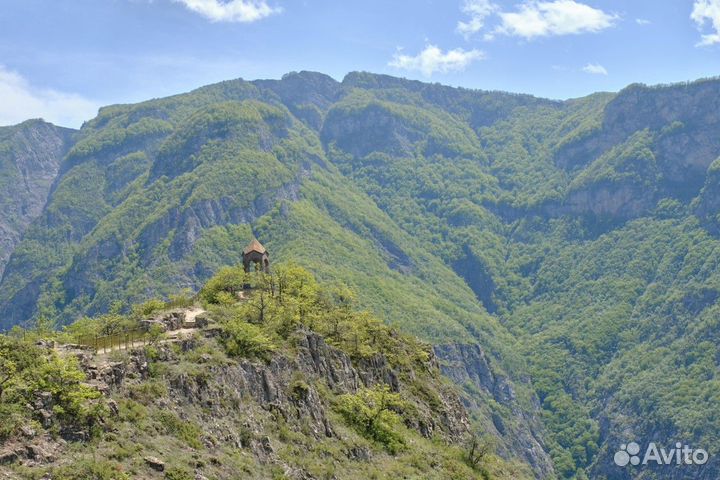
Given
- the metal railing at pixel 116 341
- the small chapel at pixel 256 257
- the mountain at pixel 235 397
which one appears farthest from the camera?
the small chapel at pixel 256 257

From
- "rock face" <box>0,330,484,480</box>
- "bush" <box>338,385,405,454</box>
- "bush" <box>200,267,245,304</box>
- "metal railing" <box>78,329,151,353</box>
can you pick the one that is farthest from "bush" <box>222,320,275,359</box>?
"bush" <box>200,267,245,304</box>

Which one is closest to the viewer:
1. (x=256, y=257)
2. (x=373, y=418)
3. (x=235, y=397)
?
(x=235, y=397)

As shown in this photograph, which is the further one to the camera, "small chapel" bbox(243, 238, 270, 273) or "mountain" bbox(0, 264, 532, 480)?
"small chapel" bbox(243, 238, 270, 273)

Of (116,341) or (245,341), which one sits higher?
(116,341)

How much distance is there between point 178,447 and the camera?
42.1 m

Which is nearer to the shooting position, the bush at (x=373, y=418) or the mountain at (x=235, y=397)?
the mountain at (x=235, y=397)

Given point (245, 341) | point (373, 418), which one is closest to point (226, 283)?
point (245, 341)

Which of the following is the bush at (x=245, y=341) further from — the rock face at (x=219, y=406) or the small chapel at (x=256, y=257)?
the small chapel at (x=256, y=257)

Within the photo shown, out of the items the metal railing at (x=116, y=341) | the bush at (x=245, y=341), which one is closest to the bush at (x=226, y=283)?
the bush at (x=245, y=341)

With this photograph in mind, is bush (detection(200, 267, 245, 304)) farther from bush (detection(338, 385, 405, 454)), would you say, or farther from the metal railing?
the metal railing

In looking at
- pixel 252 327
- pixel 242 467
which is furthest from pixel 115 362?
pixel 252 327

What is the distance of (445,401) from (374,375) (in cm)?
1263

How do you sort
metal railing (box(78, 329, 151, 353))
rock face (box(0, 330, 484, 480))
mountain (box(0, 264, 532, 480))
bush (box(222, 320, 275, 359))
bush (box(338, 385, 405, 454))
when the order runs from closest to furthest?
mountain (box(0, 264, 532, 480)) → rock face (box(0, 330, 484, 480)) → metal railing (box(78, 329, 151, 353)) → bush (box(222, 320, 275, 359)) → bush (box(338, 385, 405, 454))

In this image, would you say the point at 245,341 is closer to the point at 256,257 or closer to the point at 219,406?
the point at 219,406
